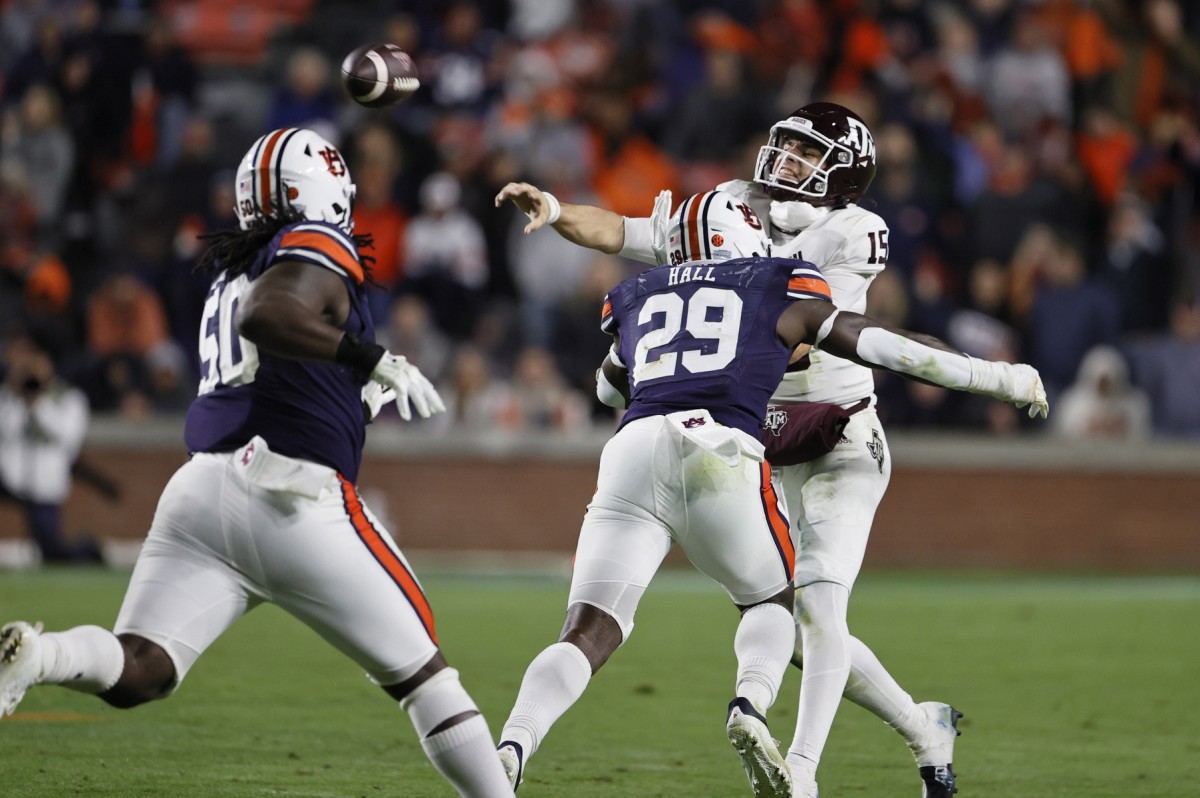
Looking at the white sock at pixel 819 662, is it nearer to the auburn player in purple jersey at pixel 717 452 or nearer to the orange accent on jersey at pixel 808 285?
the auburn player in purple jersey at pixel 717 452

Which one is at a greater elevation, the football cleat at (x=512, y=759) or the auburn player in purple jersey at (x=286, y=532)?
the auburn player in purple jersey at (x=286, y=532)

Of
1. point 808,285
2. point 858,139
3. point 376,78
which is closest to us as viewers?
point 808,285

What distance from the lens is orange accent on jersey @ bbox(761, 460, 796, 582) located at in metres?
5.40

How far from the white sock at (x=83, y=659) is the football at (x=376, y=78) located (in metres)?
2.09

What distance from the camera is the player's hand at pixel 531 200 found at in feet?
20.0

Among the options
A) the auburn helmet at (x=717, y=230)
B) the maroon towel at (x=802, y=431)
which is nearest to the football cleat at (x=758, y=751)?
the maroon towel at (x=802, y=431)

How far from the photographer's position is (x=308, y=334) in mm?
4480

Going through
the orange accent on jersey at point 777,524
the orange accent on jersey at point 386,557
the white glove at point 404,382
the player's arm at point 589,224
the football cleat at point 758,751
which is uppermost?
the player's arm at point 589,224

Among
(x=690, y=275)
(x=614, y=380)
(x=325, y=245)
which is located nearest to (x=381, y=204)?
(x=614, y=380)

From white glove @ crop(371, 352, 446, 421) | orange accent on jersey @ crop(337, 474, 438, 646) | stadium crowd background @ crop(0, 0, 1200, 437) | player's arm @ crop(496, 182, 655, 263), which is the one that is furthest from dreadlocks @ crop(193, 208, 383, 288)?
stadium crowd background @ crop(0, 0, 1200, 437)

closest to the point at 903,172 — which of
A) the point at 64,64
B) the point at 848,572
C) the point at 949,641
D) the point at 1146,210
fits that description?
the point at 1146,210

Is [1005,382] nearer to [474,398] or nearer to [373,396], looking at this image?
[373,396]

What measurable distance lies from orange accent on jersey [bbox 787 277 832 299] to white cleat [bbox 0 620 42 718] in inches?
97.2

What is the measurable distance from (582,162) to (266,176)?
11650 millimetres
